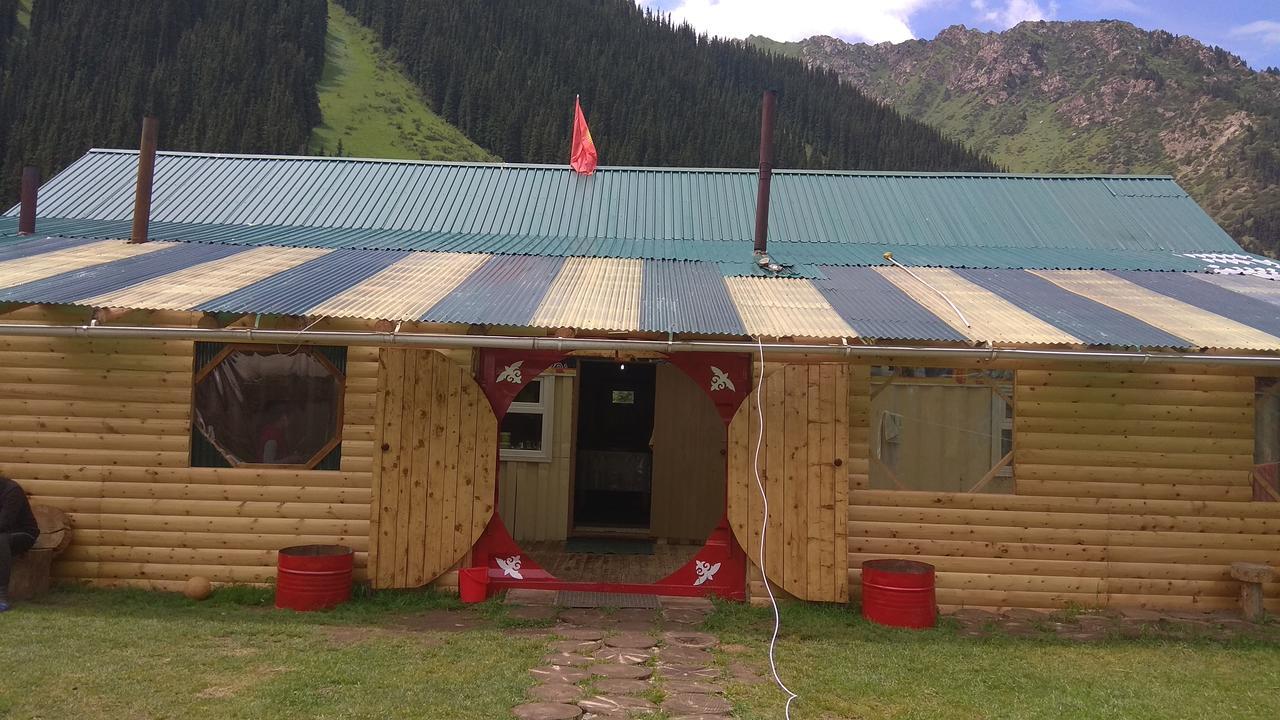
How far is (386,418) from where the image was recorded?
6.80m

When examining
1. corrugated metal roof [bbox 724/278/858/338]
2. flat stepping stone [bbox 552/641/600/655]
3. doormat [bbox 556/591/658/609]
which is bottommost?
flat stepping stone [bbox 552/641/600/655]

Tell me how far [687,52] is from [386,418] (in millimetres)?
63829

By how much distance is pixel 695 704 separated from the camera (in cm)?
462

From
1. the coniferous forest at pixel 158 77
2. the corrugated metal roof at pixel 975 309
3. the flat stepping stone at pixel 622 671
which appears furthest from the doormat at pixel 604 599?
the coniferous forest at pixel 158 77

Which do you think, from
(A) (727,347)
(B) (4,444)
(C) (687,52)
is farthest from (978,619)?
(C) (687,52)

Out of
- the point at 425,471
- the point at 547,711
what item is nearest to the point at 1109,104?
the point at 425,471

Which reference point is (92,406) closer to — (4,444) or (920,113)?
(4,444)

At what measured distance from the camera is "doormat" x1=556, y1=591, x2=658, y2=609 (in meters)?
6.66

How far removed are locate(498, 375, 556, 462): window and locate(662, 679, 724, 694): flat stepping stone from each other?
14.7 ft

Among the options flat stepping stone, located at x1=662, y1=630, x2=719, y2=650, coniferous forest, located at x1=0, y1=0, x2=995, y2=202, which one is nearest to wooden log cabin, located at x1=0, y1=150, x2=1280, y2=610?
flat stepping stone, located at x1=662, y1=630, x2=719, y2=650

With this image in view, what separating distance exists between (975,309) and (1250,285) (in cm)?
337

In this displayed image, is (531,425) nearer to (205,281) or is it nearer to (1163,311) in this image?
(205,281)

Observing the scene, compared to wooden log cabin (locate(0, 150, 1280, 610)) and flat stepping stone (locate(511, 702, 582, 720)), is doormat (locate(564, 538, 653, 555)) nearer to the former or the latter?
wooden log cabin (locate(0, 150, 1280, 610))

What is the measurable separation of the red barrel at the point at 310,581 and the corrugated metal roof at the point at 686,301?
3.09 meters
